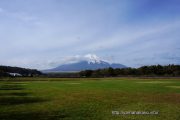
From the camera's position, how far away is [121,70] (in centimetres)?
15900

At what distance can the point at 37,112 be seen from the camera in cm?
2006

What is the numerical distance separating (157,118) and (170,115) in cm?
145

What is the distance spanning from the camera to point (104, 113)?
19422 mm

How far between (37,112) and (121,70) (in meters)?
140

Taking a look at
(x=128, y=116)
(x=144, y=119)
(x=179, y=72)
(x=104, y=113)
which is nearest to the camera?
(x=144, y=119)

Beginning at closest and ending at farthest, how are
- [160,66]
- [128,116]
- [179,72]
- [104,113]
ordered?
1. [128,116]
2. [104,113]
3. [179,72]
4. [160,66]

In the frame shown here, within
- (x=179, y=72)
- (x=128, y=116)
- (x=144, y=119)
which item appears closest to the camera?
(x=144, y=119)

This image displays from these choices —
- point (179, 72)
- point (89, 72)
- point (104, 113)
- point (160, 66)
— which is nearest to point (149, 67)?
point (160, 66)

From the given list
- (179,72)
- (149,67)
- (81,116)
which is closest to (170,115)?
(81,116)

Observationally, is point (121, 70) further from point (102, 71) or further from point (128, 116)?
point (128, 116)

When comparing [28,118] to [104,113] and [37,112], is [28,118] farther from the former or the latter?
[104,113]

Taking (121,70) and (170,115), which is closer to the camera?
(170,115)

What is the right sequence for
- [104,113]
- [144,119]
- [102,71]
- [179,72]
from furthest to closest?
[102,71]
[179,72]
[104,113]
[144,119]

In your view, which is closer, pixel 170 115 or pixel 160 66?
pixel 170 115
